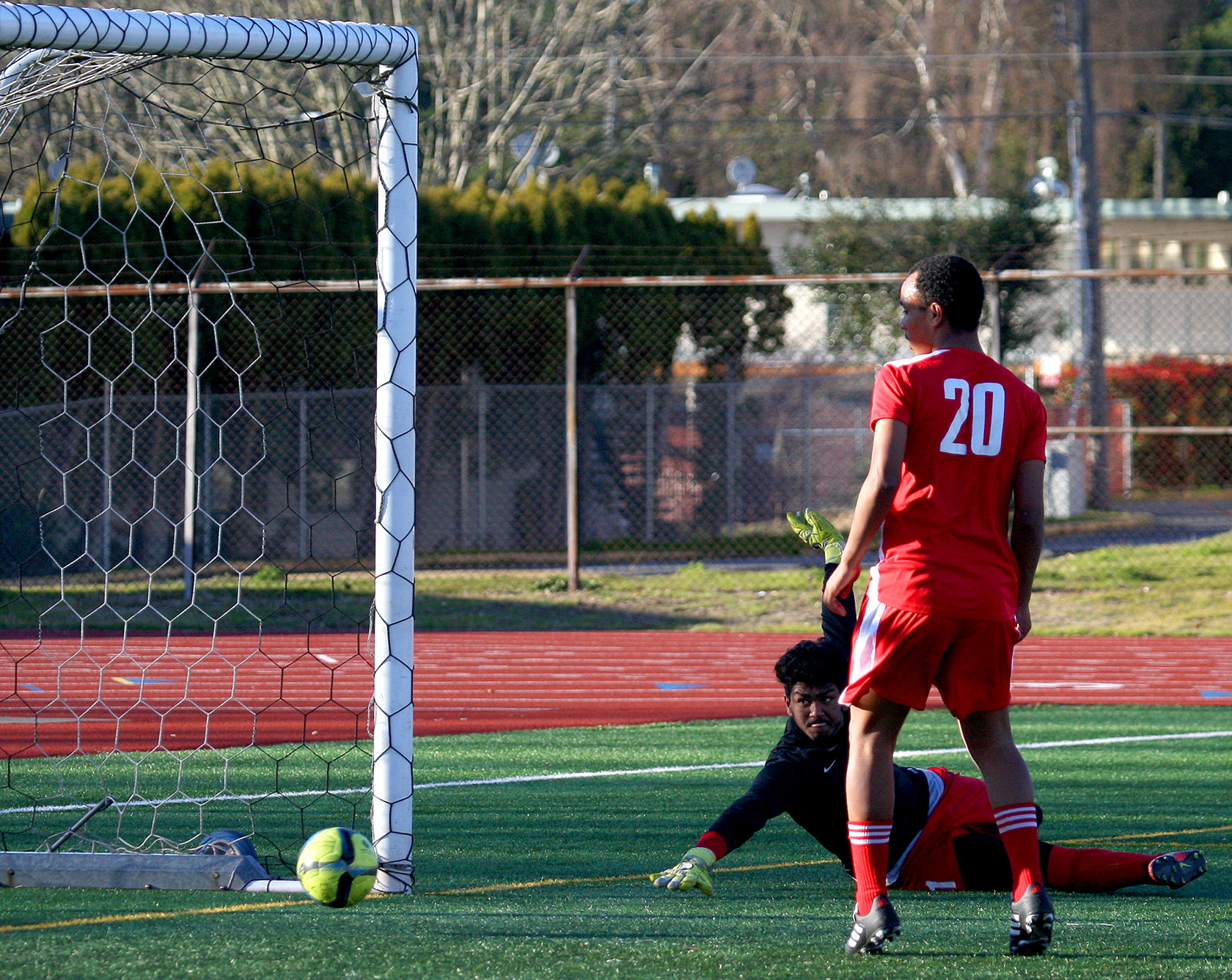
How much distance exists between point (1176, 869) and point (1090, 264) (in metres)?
20.3

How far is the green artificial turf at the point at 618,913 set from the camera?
3.40m

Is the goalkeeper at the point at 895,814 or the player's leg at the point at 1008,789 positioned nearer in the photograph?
the player's leg at the point at 1008,789

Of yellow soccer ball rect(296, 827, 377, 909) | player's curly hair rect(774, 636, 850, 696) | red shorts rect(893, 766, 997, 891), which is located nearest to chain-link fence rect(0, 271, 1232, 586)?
red shorts rect(893, 766, 997, 891)

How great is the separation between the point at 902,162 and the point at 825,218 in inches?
538

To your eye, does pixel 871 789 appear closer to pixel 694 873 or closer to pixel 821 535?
pixel 694 873

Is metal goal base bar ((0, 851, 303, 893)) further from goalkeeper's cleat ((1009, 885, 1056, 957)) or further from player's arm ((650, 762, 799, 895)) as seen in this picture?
goalkeeper's cleat ((1009, 885, 1056, 957))

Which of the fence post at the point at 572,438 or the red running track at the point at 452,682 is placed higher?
the fence post at the point at 572,438

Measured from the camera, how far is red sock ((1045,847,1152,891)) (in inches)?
170

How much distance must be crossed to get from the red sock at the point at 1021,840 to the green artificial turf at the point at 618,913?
0.64 feet

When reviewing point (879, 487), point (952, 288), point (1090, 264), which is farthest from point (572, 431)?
point (1090, 264)

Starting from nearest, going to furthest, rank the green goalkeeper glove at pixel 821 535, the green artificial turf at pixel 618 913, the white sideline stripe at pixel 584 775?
1. the green artificial turf at pixel 618 913
2. the green goalkeeper glove at pixel 821 535
3. the white sideline stripe at pixel 584 775

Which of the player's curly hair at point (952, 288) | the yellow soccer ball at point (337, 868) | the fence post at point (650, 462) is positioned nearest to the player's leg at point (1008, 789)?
the player's curly hair at point (952, 288)

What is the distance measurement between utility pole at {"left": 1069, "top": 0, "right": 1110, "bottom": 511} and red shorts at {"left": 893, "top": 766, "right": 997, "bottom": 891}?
1444 centimetres

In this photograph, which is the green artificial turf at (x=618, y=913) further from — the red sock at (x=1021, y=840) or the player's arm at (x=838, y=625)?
the player's arm at (x=838, y=625)
